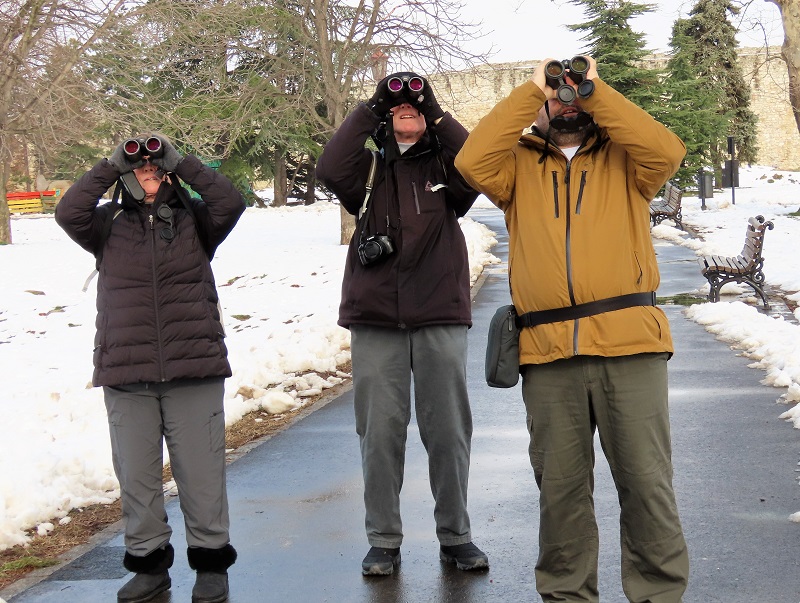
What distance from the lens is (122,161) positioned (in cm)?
443

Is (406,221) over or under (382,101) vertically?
under

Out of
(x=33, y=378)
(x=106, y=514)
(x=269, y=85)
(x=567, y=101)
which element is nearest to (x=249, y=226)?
(x=269, y=85)

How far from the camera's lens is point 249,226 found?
33.3 meters

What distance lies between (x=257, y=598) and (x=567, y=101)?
91.0 inches

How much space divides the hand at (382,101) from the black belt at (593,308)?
4.01 feet

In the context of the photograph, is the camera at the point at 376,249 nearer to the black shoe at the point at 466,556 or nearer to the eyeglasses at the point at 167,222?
the eyeglasses at the point at 167,222

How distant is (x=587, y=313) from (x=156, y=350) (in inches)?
69.8

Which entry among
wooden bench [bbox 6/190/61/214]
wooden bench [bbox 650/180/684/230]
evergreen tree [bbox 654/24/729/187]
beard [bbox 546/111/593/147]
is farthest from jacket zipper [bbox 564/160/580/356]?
wooden bench [bbox 6/190/61/214]

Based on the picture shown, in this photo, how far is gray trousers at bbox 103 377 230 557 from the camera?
4430 mm

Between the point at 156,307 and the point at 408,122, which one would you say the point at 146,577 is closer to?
the point at 156,307

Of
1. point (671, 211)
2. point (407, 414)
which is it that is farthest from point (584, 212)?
point (671, 211)

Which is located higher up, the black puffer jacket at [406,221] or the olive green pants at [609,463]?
the black puffer jacket at [406,221]

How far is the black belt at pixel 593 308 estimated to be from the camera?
3.72 meters

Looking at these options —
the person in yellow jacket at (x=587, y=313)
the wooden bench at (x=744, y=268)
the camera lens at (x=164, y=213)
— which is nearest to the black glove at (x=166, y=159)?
the camera lens at (x=164, y=213)
